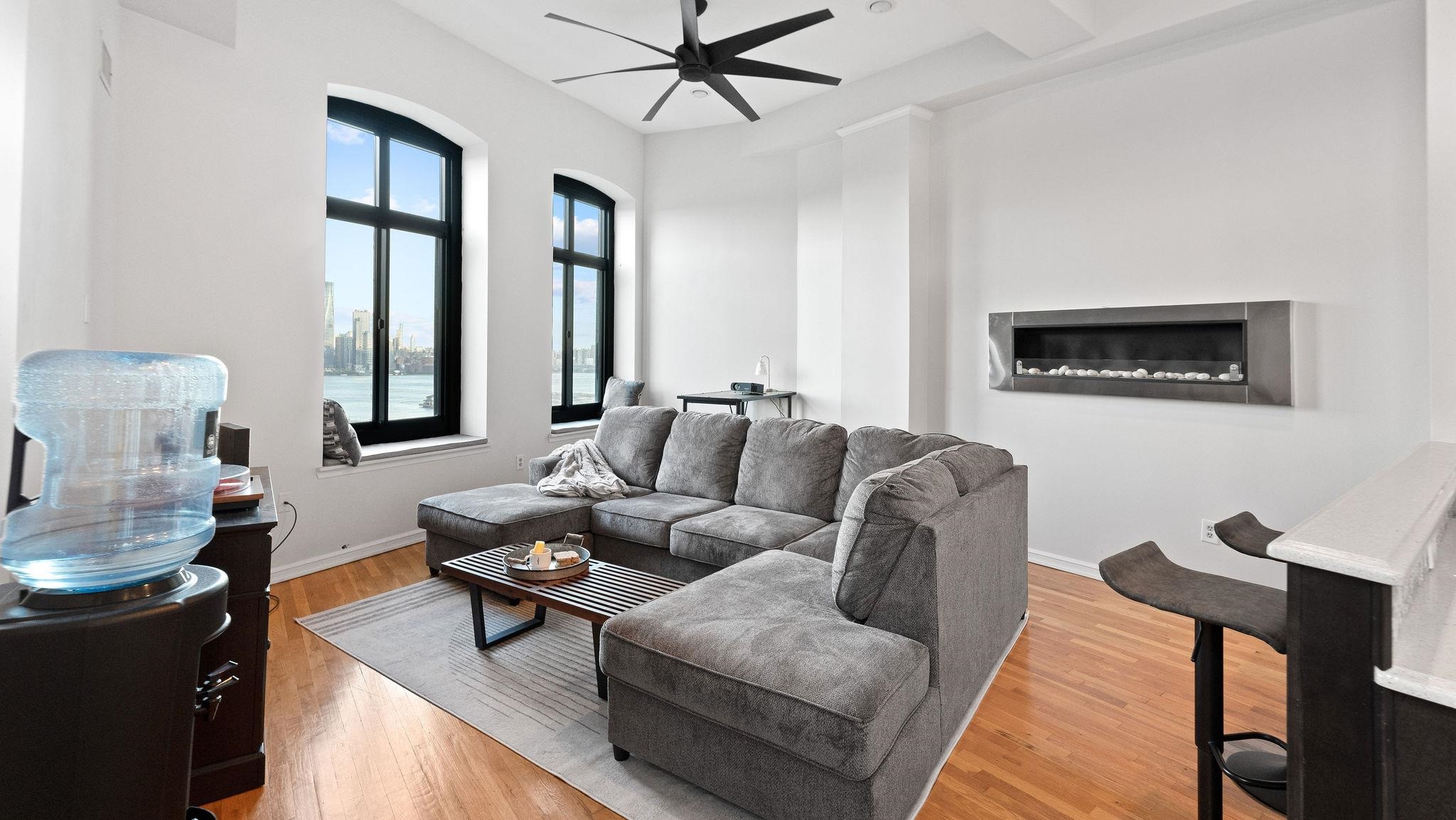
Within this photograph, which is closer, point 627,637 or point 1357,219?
point 627,637

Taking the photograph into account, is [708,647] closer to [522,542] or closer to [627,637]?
[627,637]

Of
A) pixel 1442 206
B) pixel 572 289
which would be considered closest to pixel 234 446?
pixel 572 289

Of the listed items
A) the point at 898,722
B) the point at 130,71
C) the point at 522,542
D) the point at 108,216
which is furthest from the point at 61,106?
the point at 898,722

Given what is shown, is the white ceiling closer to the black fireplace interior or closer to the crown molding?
the crown molding

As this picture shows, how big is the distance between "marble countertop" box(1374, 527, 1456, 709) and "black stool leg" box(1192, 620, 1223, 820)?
0.43 m

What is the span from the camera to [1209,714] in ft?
5.32

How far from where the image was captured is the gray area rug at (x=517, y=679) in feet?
6.05

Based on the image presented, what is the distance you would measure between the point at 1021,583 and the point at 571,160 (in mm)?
4616

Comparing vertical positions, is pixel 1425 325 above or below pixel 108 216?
below

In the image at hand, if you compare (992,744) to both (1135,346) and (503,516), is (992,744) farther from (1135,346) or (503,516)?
(1135,346)

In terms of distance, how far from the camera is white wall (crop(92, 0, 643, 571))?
3.07 meters

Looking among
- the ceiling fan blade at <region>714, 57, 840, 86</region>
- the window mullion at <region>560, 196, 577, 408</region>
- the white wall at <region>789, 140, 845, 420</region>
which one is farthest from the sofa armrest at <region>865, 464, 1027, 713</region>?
the window mullion at <region>560, 196, 577, 408</region>

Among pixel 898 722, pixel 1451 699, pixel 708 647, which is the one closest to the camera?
pixel 1451 699

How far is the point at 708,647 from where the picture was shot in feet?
5.78
